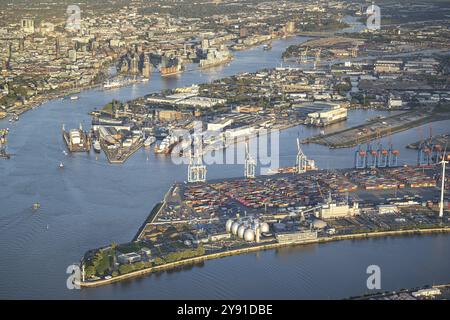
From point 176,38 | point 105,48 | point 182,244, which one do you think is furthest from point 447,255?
point 176,38

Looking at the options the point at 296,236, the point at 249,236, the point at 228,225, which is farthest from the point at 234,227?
the point at 296,236

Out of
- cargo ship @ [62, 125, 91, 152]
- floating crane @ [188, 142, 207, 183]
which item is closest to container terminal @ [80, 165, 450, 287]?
floating crane @ [188, 142, 207, 183]

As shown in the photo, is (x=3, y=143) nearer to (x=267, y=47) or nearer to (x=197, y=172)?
(x=197, y=172)

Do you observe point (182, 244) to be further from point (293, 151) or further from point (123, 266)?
point (293, 151)

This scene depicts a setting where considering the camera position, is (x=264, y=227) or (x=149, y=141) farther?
(x=149, y=141)

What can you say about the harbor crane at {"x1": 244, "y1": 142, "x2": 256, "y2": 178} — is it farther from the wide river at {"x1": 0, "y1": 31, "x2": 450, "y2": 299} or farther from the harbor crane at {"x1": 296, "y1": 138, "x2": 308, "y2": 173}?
the harbor crane at {"x1": 296, "y1": 138, "x2": 308, "y2": 173}

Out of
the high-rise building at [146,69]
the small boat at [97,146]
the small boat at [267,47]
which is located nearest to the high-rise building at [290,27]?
the small boat at [267,47]

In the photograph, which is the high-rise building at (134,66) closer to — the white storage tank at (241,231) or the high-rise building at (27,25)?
the high-rise building at (27,25)
